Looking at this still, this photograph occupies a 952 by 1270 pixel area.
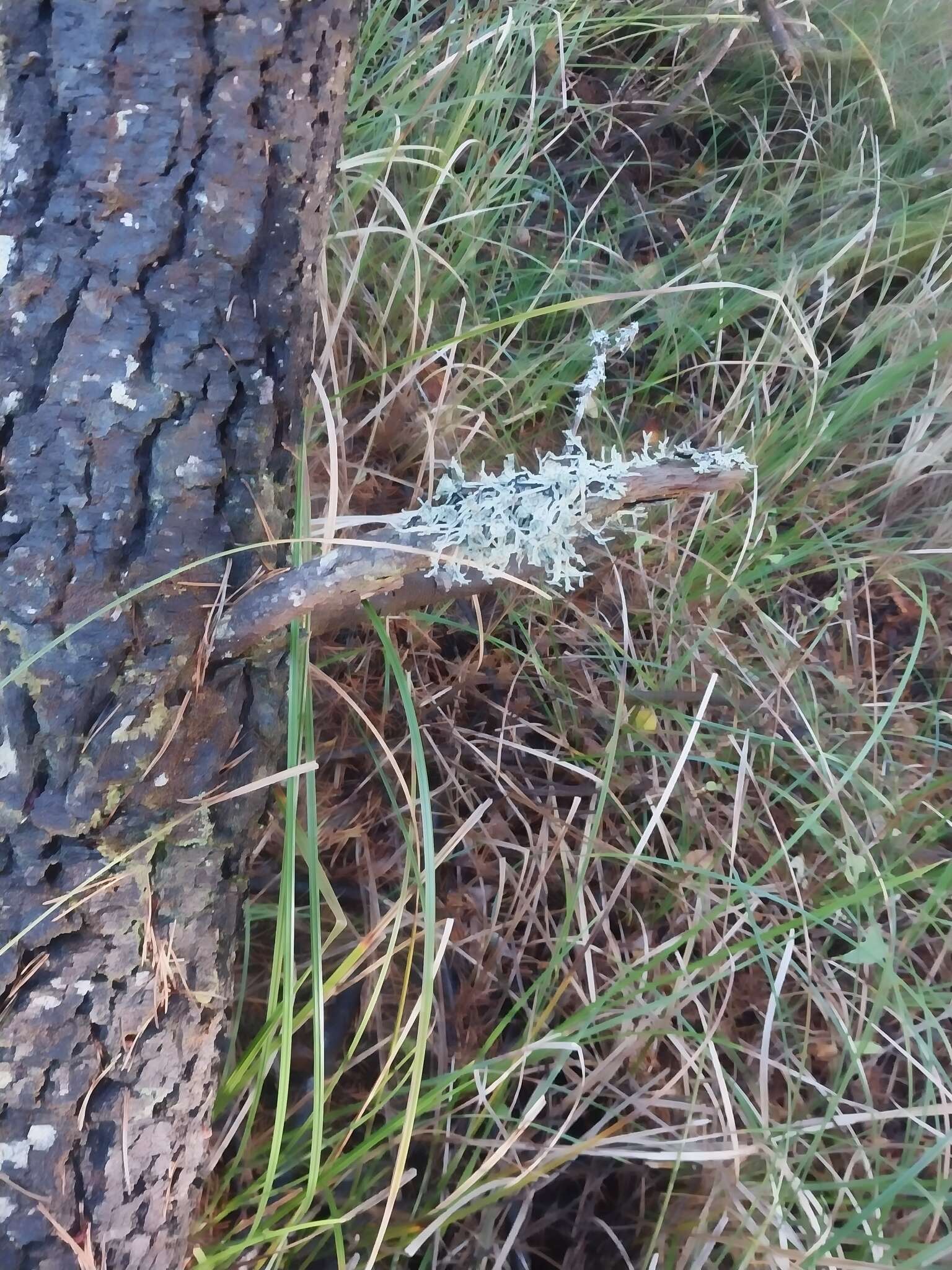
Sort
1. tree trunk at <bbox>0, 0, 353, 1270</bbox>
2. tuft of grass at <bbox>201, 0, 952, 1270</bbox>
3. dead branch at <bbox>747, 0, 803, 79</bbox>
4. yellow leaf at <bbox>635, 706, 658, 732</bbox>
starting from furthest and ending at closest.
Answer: dead branch at <bbox>747, 0, 803, 79</bbox> → yellow leaf at <bbox>635, 706, 658, 732</bbox> → tuft of grass at <bbox>201, 0, 952, 1270</bbox> → tree trunk at <bbox>0, 0, 353, 1270</bbox>

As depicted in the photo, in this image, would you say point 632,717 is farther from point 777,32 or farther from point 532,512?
point 777,32

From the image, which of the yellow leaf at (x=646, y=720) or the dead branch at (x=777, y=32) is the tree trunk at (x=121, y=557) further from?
the dead branch at (x=777, y=32)

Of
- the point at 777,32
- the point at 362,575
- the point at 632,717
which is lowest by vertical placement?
A: the point at 632,717

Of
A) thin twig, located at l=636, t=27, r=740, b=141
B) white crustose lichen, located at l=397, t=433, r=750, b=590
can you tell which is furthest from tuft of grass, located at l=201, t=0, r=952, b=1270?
Answer: white crustose lichen, located at l=397, t=433, r=750, b=590

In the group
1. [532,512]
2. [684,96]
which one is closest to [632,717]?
[532,512]

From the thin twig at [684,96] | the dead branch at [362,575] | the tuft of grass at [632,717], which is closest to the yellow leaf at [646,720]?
the tuft of grass at [632,717]

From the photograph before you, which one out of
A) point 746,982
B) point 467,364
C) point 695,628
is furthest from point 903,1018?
point 467,364

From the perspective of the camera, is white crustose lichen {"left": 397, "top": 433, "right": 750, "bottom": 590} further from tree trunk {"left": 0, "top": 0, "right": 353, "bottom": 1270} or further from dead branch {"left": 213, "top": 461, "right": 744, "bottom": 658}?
tree trunk {"left": 0, "top": 0, "right": 353, "bottom": 1270}

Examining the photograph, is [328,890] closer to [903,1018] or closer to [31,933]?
[31,933]
